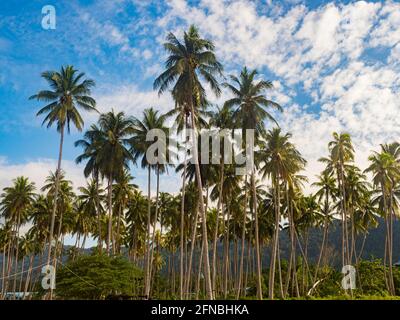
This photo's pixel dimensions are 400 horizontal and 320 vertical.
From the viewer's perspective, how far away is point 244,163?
4241cm

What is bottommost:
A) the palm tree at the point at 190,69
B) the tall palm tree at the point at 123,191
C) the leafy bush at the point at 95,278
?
the leafy bush at the point at 95,278

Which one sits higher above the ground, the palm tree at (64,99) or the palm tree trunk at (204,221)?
the palm tree at (64,99)

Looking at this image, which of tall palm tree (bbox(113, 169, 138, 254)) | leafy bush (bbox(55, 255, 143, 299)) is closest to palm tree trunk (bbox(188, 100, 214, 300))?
leafy bush (bbox(55, 255, 143, 299))

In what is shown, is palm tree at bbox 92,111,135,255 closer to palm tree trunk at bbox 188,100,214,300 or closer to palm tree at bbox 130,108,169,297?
palm tree at bbox 130,108,169,297

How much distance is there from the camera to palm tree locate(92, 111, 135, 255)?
41.8 meters

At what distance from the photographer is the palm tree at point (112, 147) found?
41781 millimetres

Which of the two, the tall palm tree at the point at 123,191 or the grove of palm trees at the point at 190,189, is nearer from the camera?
the grove of palm trees at the point at 190,189

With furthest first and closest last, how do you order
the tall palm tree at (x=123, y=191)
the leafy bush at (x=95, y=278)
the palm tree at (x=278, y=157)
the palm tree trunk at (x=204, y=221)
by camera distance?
1. the tall palm tree at (x=123, y=191)
2. the palm tree at (x=278, y=157)
3. the leafy bush at (x=95, y=278)
4. the palm tree trunk at (x=204, y=221)

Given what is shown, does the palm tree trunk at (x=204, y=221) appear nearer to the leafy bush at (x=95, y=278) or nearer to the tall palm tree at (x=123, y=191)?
the leafy bush at (x=95, y=278)

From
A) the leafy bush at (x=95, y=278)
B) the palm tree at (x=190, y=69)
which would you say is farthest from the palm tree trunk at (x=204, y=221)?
the leafy bush at (x=95, y=278)

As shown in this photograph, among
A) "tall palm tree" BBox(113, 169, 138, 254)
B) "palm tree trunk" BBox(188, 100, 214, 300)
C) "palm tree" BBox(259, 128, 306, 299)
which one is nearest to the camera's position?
"palm tree trunk" BBox(188, 100, 214, 300)

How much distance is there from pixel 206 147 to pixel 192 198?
1112cm
